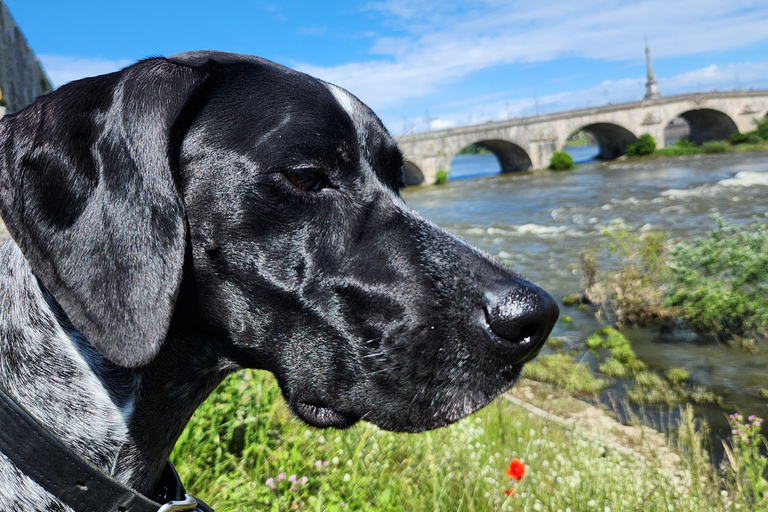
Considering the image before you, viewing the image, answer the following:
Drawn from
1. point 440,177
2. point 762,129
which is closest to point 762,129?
point 762,129

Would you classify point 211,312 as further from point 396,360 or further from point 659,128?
point 659,128

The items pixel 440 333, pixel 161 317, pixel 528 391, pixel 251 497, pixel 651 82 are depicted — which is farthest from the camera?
pixel 651 82

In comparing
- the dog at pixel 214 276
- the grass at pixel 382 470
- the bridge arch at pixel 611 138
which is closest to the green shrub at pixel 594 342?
the grass at pixel 382 470

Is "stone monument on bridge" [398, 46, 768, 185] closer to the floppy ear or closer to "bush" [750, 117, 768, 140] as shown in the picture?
"bush" [750, 117, 768, 140]

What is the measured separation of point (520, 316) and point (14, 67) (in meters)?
5.45

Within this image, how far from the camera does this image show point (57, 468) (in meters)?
1.51

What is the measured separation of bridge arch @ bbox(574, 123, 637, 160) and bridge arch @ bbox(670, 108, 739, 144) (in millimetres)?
4569

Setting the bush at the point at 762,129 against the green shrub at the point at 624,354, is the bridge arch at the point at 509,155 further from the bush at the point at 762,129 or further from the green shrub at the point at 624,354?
the green shrub at the point at 624,354

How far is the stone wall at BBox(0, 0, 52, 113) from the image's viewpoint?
4953mm

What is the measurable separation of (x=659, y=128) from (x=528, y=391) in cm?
5132

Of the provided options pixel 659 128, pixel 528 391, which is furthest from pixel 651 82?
pixel 528 391

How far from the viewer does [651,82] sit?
89.2 metres

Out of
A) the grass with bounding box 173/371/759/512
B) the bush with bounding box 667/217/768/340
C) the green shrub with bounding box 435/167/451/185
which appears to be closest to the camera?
the grass with bounding box 173/371/759/512

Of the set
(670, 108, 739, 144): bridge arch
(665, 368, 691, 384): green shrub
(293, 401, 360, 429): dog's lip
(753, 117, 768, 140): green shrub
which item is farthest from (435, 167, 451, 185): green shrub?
(293, 401, 360, 429): dog's lip
